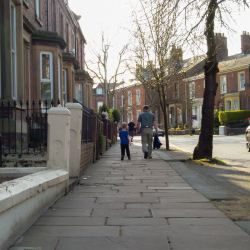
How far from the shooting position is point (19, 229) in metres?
3.52

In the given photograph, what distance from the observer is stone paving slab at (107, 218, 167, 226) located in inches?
158

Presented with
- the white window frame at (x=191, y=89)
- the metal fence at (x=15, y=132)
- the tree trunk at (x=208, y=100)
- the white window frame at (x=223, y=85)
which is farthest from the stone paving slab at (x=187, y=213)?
the white window frame at (x=223, y=85)

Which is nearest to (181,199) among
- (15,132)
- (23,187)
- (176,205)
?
(176,205)

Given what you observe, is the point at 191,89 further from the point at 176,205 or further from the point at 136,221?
the point at 136,221

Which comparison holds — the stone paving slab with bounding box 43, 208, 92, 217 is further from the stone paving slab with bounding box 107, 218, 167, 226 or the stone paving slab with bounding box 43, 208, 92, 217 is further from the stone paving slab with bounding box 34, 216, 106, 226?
the stone paving slab with bounding box 107, 218, 167, 226

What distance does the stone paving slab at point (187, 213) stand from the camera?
437cm

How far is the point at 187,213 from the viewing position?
452 cm

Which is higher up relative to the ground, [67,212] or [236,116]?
[236,116]

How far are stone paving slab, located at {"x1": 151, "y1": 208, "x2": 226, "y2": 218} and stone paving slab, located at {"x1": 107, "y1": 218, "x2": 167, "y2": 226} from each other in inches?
9.7

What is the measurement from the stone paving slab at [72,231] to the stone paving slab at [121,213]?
1.79ft

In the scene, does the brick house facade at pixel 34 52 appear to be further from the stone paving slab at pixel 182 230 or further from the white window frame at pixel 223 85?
the white window frame at pixel 223 85

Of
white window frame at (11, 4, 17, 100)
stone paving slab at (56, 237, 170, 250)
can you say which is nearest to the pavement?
stone paving slab at (56, 237, 170, 250)

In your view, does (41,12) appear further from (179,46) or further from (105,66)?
(105,66)

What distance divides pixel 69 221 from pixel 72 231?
423 mm
